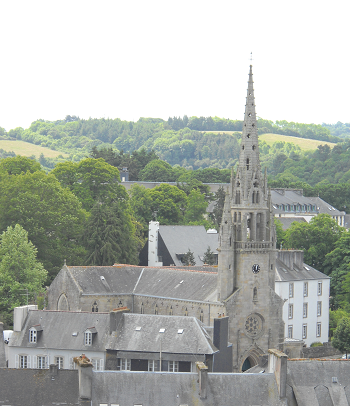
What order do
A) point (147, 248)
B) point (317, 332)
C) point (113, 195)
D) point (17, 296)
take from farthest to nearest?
point (113, 195)
point (147, 248)
point (317, 332)
point (17, 296)

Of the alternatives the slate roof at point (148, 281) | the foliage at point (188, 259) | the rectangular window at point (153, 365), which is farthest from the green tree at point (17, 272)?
the rectangular window at point (153, 365)

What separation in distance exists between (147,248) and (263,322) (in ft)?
111

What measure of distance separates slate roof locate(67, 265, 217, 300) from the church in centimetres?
13

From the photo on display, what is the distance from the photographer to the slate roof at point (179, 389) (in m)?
51.4

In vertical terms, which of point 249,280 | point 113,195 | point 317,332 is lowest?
point 317,332

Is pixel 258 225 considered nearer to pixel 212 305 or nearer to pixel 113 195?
pixel 212 305

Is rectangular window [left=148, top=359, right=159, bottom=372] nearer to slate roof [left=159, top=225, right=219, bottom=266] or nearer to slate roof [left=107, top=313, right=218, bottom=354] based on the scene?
slate roof [left=107, top=313, right=218, bottom=354]

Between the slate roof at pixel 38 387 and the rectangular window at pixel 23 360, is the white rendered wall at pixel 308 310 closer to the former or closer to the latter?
the rectangular window at pixel 23 360

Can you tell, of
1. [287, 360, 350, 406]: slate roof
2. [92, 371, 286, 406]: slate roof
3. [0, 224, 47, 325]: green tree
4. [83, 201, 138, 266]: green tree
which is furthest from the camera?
[83, 201, 138, 266]: green tree

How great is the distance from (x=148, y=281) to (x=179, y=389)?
35743 mm

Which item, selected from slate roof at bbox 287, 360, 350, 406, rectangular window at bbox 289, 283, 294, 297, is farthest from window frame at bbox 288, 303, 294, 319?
slate roof at bbox 287, 360, 350, 406

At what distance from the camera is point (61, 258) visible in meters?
101

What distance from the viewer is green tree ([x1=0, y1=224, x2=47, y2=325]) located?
87.4m

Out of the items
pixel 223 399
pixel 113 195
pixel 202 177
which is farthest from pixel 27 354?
pixel 202 177
